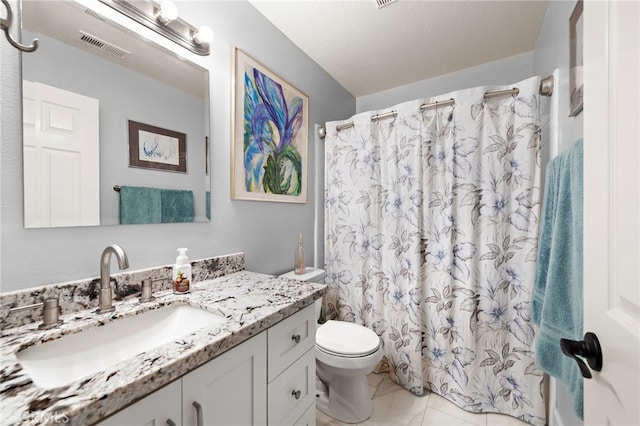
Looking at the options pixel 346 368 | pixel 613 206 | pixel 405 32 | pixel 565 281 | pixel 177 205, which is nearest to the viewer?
pixel 613 206

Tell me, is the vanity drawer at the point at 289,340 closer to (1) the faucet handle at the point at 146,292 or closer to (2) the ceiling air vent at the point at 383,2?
(1) the faucet handle at the point at 146,292

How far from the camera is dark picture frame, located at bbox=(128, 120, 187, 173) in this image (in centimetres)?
103

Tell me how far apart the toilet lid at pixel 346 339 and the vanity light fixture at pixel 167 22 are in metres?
1.64

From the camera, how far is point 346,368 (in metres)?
1.42

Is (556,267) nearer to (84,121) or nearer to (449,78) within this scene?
(84,121)

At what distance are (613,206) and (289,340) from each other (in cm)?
93

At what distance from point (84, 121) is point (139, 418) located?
911 millimetres

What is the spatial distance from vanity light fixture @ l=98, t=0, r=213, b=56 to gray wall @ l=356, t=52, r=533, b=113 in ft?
6.01

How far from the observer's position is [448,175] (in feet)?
5.48

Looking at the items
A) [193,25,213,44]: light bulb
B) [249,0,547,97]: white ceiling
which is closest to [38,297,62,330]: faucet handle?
[193,25,213,44]: light bulb

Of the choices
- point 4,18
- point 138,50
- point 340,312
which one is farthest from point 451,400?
point 4,18

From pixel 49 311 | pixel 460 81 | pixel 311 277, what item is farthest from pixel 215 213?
pixel 460 81

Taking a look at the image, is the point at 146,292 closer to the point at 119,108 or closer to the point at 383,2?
the point at 119,108

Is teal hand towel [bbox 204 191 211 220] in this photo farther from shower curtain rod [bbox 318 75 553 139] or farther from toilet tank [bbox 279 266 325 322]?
shower curtain rod [bbox 318 75 553 139]
